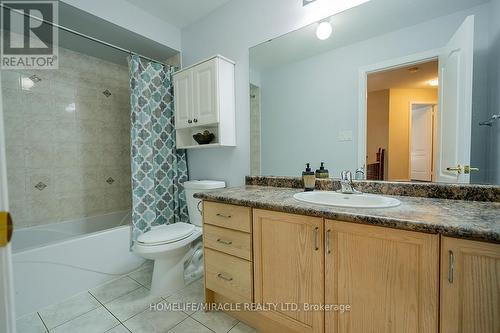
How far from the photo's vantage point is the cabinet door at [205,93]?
185 centimetres

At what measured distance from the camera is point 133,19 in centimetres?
199

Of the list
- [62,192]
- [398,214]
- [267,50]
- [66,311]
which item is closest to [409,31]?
[267,50]

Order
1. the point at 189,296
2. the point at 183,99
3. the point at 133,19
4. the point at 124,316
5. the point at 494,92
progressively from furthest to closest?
the point at 183,99 < the point at 133,19 < the point at 189,296 < the point at 124,316 < the point at 494,92

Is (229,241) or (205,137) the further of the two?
(205,137)

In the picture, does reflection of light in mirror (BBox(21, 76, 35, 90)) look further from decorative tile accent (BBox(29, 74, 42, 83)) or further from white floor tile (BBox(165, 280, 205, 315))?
white floor tile (BBox(165, 280, 205, 315))

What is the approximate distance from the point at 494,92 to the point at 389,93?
442 mm

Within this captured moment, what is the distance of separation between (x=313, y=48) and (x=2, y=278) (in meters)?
1.87

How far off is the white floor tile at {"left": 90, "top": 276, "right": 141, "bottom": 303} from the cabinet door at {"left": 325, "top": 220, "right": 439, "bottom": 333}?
1540 millimetres

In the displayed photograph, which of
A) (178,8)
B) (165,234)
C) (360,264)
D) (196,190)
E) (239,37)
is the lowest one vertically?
(165,234)

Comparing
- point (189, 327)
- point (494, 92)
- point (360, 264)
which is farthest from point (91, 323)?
point (494, 92)

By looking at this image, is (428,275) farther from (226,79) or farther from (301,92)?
(226,79)

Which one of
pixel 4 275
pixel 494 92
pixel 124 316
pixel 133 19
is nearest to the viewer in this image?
pixel 4 275

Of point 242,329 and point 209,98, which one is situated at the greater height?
point 209,98

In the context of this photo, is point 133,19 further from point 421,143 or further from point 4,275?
point 421,143
